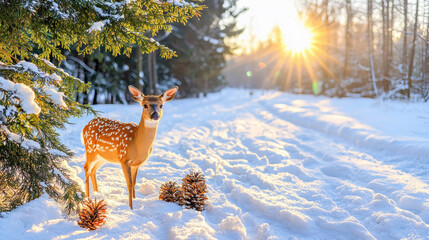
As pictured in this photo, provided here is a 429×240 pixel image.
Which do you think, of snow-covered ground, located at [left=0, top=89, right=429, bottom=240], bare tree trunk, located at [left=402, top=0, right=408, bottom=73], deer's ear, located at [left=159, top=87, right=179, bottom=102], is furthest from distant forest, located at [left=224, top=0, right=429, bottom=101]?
deer's ear, located at [left=159, top=87, right=179, bottom=102]

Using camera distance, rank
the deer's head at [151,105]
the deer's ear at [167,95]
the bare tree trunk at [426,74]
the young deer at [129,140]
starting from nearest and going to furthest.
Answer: the deer's head at [151,105], the young deer at [129,140], the deer's ear at [167,95], the bare tree trunk at [426,74]

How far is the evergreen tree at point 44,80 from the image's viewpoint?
316 cm

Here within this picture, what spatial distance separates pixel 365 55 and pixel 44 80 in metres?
33.3

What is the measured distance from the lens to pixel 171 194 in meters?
4.69

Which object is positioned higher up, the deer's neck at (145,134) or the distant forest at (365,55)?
the distant forest at (365,55)

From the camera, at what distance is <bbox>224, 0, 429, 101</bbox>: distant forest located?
17062 millimetres

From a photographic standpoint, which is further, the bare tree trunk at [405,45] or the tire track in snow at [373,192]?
the bare tree trunk at [405,45]

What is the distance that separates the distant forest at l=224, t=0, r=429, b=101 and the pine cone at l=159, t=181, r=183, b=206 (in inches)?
559

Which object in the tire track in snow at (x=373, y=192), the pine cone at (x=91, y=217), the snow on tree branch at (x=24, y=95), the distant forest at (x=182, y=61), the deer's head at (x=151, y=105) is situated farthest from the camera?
the distant forest at (x=182, y=61)

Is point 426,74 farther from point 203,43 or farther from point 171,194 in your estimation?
point 203,43

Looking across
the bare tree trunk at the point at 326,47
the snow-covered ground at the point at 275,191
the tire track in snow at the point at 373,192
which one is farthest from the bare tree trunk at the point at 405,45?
the tire track in snow at the point at 373,192

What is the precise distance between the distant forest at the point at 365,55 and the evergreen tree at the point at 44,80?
47.0 feet

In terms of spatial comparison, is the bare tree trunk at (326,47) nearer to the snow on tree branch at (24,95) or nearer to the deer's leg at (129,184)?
the deer's leg at (129,184)

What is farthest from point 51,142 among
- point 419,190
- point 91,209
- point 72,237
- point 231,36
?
point 231,36
